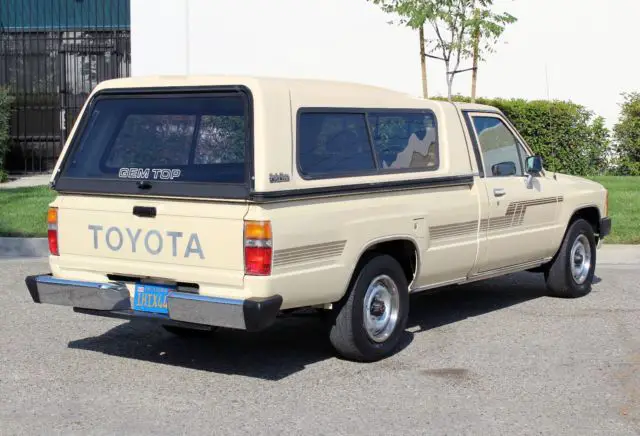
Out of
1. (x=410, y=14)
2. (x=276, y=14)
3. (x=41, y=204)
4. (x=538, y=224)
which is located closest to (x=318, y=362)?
(x=538, y=224)

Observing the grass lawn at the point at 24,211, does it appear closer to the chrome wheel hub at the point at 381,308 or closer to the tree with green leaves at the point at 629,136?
the chrome wheel hub at the point at 381,308

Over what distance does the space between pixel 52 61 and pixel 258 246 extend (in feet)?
49.9

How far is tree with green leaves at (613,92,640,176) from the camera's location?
19.0 metres

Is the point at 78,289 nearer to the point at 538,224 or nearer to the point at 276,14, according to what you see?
the point at 538,224

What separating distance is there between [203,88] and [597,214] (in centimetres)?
472

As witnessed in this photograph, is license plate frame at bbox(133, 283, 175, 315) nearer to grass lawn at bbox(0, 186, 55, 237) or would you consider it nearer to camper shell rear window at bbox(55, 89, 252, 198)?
camper shell rear window at bbox(55, 89, 252, 198)

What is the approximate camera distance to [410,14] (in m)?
17.2

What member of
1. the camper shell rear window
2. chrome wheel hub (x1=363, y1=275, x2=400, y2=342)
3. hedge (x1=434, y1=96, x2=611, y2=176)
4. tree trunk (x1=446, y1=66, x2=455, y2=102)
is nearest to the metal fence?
tree trunk (x1=446, y1=66, x2=455, y2=102)

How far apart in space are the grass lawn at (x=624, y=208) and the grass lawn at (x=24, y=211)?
22.6 ft

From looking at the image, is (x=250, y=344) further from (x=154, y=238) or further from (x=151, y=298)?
(x=154, y=238)

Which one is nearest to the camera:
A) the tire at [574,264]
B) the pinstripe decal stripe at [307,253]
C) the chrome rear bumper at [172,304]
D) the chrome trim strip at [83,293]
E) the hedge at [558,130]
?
the chrome rear bumper at [172,304]

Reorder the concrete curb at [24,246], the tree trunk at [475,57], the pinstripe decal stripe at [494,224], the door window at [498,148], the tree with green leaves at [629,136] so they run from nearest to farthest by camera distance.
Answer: the pinstripe decal stripe at [494,224], the door window at [498,148], the concrete curb at [24,246], the tree trunk at [475,57], the tree with green leaves at [629,136]

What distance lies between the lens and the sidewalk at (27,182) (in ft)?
59.6

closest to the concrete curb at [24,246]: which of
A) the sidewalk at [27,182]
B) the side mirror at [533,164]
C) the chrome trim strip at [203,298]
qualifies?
the sidewalk at [27,182]
